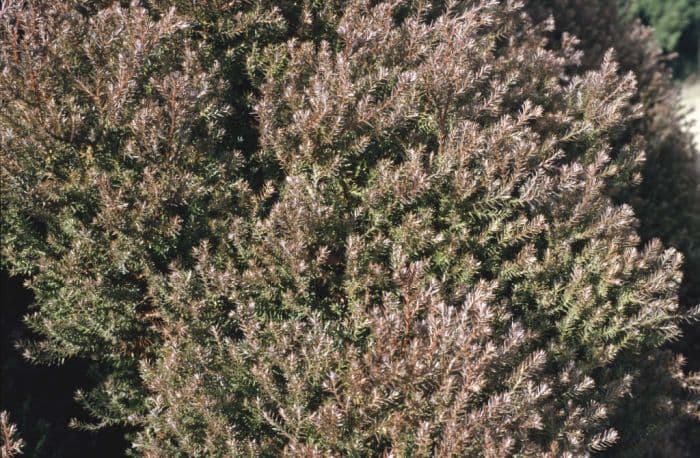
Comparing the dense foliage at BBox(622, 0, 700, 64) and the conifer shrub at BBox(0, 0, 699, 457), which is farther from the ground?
the conifer shrub at BBox(0, 0, 699, 457)

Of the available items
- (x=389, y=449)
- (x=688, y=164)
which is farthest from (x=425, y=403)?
(x=688, y=164)

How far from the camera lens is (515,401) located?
2.95 meters

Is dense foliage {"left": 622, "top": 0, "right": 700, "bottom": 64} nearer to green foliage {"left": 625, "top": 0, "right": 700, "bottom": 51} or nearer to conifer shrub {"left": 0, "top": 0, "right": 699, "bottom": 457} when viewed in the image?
green foliage {"left": 625, "top": 0, "right": 700, "bottom": 51}

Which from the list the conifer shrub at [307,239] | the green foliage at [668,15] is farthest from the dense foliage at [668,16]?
the conifer shrub at [307,239]

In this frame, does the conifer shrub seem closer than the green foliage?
Yes

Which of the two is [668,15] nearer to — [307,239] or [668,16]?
[668,16]

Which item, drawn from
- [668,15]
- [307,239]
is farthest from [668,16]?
[307,239]

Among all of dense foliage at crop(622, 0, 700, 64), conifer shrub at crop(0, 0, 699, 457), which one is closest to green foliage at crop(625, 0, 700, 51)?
dense foliage at crop(622, 0, 700, 64)

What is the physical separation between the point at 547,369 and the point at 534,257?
696mm

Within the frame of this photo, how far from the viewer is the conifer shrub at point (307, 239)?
119 inches

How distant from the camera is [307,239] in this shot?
3275 millimetres

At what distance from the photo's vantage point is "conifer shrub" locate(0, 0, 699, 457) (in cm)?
302

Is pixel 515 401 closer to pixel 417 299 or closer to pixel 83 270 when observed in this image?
pixel 417 299

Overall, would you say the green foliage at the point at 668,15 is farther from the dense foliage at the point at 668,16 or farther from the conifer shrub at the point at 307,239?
the conifer shrub at the point at 307,239
